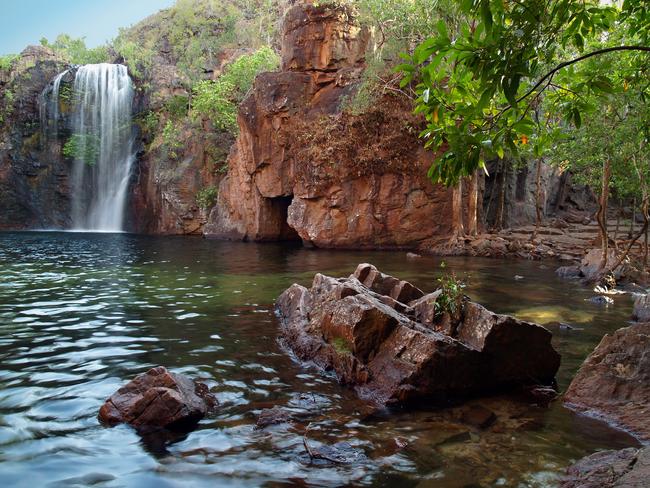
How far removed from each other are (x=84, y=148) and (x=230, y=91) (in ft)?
41.6

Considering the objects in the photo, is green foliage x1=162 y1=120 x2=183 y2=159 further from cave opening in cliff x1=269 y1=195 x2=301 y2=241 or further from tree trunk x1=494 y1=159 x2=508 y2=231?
tree trunk x1=494 y1=159 x2=508 y2=231

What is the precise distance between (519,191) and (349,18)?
16.9 metres

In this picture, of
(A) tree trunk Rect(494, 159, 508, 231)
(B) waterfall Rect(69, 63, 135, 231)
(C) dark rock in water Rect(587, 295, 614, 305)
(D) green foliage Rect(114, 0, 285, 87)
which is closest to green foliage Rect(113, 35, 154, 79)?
(D) green foliage Rect(114, 0, 285, 87)

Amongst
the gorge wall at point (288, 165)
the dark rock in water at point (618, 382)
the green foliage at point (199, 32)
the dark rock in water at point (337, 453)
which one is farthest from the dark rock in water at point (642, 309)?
the green foliage at point (199, 32)

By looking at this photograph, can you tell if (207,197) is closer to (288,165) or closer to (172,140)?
(172,140)

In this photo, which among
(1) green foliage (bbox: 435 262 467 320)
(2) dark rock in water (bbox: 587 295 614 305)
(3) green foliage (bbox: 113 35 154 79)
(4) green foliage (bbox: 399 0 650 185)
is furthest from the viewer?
(3) green foliage (bbox: 113 35 154 79)

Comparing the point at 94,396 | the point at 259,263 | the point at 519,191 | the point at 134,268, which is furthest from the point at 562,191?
the point at 94,396

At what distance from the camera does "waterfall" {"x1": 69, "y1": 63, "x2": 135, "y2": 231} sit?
40844mm

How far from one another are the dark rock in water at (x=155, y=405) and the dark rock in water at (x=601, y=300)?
1080cm

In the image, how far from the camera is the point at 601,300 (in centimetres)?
1328

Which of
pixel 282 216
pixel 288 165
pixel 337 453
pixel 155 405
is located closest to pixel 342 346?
pixel 337 453

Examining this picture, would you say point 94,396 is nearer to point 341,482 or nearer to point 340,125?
point 341,482

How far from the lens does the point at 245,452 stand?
5.15 metres

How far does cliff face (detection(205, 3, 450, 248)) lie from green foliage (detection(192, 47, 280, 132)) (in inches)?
234
